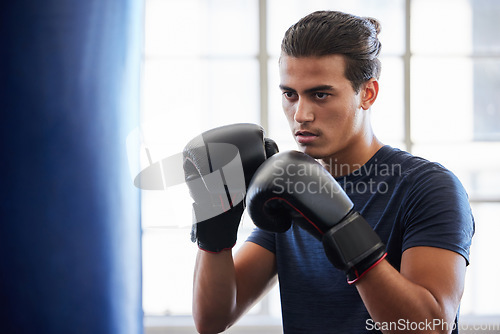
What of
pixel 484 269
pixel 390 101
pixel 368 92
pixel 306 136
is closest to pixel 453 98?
pixel 390 101

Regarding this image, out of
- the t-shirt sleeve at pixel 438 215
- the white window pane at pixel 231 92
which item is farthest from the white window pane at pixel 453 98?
the t-shirt sleeve at pixel 438 215

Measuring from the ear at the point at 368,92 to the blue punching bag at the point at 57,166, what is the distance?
988 millimetres

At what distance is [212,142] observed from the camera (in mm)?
1063

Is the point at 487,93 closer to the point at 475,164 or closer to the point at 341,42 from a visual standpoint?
the point at 475,164

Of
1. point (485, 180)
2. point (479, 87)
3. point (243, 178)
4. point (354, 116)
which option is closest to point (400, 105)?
point (479, 87)

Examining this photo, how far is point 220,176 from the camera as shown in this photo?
103 centimetres

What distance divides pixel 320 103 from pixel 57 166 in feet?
3.22

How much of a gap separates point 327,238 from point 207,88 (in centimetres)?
188

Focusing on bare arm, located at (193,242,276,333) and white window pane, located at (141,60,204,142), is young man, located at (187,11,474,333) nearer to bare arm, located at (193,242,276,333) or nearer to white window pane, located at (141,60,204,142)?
bare arm, located at (193,242,276,333)

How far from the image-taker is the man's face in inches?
47.5

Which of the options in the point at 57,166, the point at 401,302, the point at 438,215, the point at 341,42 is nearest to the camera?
the point at 401,302

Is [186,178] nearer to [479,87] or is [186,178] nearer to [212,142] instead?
[212,142]

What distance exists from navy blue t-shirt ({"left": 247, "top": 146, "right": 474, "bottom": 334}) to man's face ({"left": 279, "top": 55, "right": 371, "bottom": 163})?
0.12 m

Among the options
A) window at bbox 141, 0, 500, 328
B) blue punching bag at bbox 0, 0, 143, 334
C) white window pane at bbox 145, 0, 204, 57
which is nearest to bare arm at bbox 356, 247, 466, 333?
blue punching bag at bbox 0, 0, 143, 334
